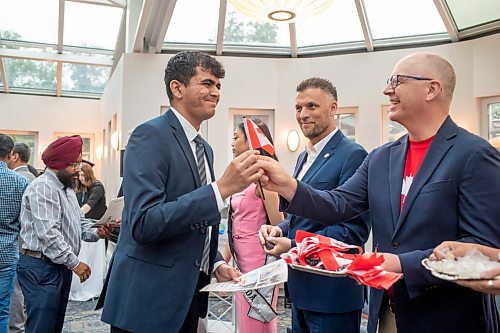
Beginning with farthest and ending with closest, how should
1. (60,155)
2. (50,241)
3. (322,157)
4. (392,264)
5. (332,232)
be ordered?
(60,155) → (50,241) → (322,157) → (332,232) → (392,264)

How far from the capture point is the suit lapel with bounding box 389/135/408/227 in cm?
161

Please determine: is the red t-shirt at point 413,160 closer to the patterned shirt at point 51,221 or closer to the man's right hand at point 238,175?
the man's right hand at point 238,175

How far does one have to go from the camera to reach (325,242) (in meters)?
1.56

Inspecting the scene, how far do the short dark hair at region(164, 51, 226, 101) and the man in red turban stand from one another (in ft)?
4.47

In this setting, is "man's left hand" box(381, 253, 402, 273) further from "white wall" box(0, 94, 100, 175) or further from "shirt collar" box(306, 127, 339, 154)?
"white wall" box(0, 94, 100, 175)

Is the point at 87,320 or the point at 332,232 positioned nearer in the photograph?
the point at 332,232

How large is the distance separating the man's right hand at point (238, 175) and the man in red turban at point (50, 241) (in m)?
1.58

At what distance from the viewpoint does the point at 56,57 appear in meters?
9.65

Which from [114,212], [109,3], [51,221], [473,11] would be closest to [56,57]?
[109,3]

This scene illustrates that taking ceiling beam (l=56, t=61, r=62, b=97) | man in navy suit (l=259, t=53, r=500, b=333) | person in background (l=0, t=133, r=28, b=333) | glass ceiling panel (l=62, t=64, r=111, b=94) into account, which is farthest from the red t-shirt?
glass ceiling panel (l=62, t=64, r=111, b=94)

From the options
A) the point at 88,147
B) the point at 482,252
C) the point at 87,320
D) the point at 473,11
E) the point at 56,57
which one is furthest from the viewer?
the point at 88,147

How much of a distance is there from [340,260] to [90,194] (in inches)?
198

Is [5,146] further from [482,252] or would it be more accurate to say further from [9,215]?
[482,252]

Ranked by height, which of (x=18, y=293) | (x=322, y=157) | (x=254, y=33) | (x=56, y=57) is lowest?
(x=18, y=293)
